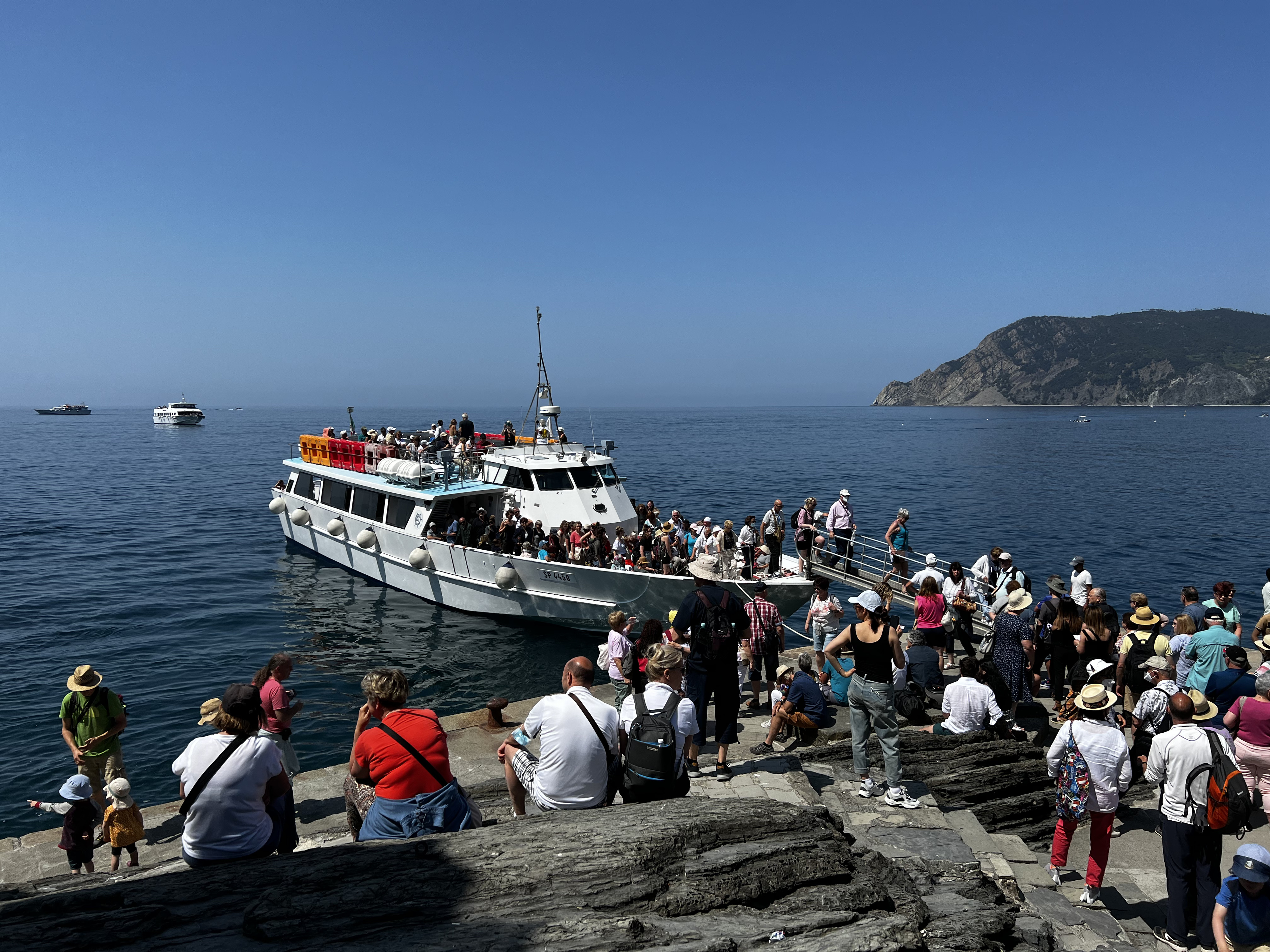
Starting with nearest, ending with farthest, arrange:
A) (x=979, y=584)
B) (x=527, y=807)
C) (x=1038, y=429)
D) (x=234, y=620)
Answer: (x=527, y=807) → (x=979, y=584) → (x=234, y=620) → (x=1038, y=429)

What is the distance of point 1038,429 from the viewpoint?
402ft

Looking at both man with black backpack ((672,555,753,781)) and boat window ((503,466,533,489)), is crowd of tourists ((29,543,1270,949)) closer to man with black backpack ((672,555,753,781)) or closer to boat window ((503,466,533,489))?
man with black backpack ((672,555,753,781))

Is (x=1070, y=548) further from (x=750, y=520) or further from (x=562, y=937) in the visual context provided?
(x=562, y=937)

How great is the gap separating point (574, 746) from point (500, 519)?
15.1 meters

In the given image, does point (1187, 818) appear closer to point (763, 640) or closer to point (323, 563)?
point (763, 640)

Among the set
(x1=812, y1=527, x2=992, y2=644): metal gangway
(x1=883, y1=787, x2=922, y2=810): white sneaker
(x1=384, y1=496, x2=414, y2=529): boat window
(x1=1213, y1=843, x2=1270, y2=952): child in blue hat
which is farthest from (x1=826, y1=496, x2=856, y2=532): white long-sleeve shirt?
(x1=1213, y1=843, x2=1270, y2=952): child in blue hat

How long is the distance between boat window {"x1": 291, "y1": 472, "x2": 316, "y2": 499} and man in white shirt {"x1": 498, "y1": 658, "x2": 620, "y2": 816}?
21.8 meters

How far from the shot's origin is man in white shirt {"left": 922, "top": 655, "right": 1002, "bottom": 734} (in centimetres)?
822

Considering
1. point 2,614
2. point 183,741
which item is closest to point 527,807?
point 183,741

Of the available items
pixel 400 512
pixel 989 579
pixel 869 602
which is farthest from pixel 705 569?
pixel 400 512

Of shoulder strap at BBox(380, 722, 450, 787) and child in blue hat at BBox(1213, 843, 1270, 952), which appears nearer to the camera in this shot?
shoulder strap at BBox(380, 722, 450, 787)

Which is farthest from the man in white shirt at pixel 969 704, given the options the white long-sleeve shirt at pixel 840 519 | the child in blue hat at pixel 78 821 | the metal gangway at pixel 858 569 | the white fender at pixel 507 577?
the white fender at pixel 507 577

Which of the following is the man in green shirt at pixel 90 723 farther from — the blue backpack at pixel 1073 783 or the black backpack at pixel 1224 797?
the black backpack at pixel 1224 797

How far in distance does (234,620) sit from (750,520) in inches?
581
